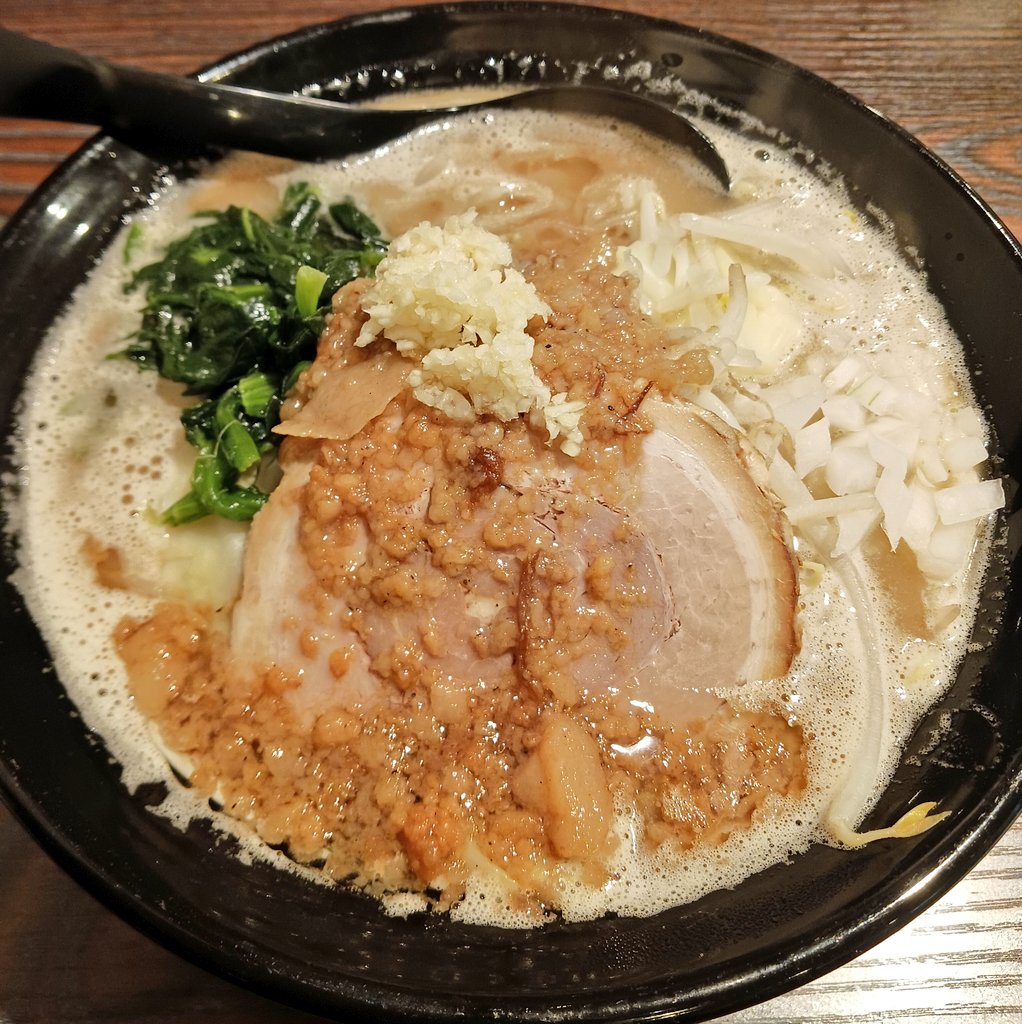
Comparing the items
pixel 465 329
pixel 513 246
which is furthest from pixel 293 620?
pixel 513 246

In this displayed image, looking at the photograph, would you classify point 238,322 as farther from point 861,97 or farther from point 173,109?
point 861,97

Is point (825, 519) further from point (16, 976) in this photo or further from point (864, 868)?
point (16, 976)

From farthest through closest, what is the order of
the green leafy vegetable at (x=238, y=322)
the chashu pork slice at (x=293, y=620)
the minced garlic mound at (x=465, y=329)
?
the green leafy vegetable at (x=238, y=322)
the chashu pork slice at (x=293, y=620)
the minced garlic mound at (x=465, y=329)

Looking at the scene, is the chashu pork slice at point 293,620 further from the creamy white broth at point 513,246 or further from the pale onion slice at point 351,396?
the creamy white broth at point 513,246

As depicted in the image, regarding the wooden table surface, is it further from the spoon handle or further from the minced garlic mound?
the minced garlic mound

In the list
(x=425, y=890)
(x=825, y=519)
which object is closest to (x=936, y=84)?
(x=825, y=519)

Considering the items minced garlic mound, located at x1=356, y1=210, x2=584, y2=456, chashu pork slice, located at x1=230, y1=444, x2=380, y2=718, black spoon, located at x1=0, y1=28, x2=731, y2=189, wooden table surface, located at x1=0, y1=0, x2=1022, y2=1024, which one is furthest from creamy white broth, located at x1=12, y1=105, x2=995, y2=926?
minced garlic mound, located at x1=356, y1=210, x2=584, y2=456

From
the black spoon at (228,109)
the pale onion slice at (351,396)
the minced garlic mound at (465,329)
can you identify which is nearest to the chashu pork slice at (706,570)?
the minced garlic mound at (465,329)
